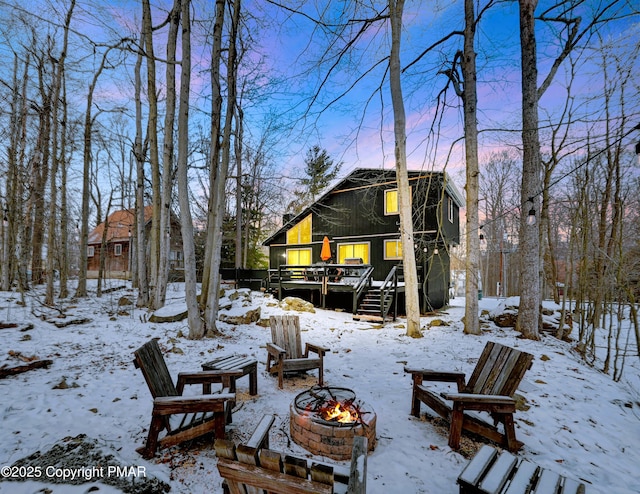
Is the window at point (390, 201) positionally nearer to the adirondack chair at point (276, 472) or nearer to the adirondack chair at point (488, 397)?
the adirondack chair at point (488, 397)

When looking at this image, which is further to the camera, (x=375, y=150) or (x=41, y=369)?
(x=375, y=150)

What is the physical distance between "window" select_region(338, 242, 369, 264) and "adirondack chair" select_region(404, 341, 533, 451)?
11.4m

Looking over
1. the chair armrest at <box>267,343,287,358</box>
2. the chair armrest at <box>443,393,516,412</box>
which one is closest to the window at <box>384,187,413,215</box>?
the chair armrest at <box>267,343,287,358</box>

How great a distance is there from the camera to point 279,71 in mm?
8570

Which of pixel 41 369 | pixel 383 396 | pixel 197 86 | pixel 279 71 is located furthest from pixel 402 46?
pixel 41 369

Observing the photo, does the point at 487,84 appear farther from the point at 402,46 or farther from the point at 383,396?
the point at 383,396

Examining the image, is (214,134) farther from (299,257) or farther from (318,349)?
(299,257)

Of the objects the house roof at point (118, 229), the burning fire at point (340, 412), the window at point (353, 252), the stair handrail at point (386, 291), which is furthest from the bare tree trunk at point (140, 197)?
the house roof at point (118, 229)

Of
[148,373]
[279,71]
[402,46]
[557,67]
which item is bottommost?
[148,373]

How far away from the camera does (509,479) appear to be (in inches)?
81.7

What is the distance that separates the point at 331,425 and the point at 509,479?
1389mm

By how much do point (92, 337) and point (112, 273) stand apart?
2304cm

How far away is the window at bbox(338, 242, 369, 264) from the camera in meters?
15.1

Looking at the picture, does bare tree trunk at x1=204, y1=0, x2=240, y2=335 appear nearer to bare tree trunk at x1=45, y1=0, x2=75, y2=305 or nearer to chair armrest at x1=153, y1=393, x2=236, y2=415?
chair armrest at x1=153, y1=393, x2=236, y2=415
